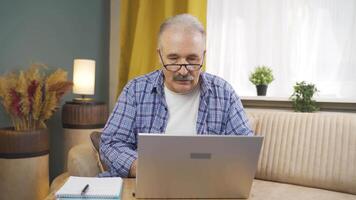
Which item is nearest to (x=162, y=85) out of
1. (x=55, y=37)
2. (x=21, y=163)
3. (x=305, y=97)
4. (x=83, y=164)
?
(x=83, y=164)

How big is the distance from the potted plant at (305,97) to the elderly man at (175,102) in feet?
2.18

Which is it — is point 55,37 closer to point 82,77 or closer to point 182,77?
Result: point 82,77

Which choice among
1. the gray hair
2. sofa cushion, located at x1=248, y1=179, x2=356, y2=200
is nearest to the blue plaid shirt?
the gray hair

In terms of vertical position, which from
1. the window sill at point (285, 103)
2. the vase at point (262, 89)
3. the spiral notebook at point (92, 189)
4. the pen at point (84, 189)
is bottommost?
the spiral notebook at point (92, 189)

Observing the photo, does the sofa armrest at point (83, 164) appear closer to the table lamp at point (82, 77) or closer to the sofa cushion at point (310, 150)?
the table lamp at point (82, 77)

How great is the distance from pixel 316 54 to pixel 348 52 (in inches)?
6.8

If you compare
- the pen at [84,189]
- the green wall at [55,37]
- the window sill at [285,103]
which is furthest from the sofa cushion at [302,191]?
the green wall at [55,37]

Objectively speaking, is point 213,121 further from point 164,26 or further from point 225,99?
point 164,26

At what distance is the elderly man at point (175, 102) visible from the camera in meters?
1.24

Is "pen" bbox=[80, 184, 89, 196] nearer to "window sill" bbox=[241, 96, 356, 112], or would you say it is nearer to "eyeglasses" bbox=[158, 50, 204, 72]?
"eyeglasses" bbox=[158, 50, 204, 72]

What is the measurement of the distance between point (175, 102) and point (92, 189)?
612 mm

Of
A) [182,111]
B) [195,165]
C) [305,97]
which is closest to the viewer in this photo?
[195,165]

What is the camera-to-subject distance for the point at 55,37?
8.11 feet

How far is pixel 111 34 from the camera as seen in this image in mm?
2666
